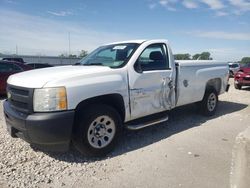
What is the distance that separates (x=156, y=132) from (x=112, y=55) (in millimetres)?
1965

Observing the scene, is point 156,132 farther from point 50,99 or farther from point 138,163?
point 50,99

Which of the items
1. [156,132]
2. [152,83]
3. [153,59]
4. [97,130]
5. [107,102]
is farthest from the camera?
[156,132]

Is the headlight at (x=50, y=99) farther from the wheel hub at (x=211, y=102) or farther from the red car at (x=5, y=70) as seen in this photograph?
the red car at (x=5, y=70)

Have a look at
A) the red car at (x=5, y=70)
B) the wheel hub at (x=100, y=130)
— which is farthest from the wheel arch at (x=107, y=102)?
the red car at (x=5, y=70)

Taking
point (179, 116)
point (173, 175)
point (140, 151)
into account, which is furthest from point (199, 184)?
point (179, 116)

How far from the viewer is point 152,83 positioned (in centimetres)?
549

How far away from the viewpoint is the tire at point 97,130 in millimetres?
4422

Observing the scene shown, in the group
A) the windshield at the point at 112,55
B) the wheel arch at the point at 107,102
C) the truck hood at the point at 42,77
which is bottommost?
the wheel arch at the point at 107,102

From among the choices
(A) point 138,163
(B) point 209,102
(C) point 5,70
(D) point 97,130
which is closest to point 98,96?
(D) point 97,130

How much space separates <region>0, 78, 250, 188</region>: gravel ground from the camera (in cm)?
392

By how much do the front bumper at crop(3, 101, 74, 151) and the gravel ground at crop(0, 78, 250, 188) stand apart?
1.35ft

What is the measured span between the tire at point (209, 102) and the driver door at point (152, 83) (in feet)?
5.69

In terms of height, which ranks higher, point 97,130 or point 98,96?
point 98,96

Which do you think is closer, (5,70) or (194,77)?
(194,77)
